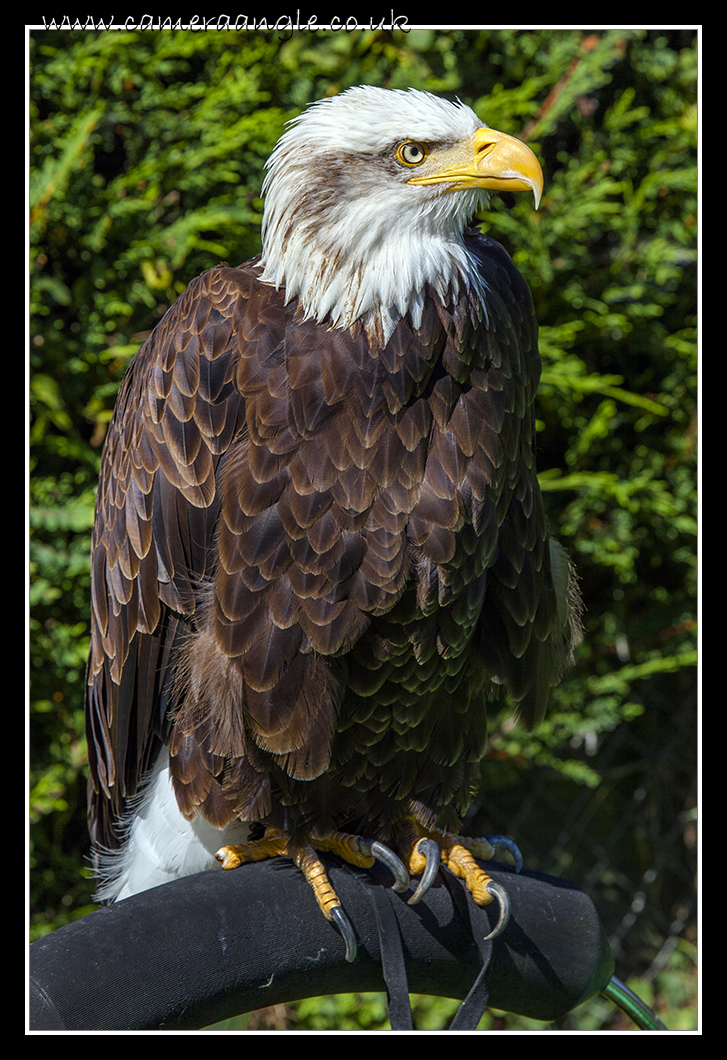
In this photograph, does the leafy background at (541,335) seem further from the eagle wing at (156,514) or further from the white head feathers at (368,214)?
the white head feathers at (368,214)

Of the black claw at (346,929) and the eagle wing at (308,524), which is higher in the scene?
the eagle wing at (308,524)

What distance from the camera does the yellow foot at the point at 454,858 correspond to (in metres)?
2.02

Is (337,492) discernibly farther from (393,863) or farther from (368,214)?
(393,863)

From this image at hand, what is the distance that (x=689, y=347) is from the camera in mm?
3250

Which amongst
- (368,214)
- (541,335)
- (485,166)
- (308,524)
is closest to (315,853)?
(308,524)

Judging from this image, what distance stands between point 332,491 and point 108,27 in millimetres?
1820

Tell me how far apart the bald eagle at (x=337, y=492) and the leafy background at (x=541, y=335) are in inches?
33.8

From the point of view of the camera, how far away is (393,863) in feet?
6.81

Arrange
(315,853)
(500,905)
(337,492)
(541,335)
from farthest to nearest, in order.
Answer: (541,335) < (315,853) < (500,905) < (337,492)

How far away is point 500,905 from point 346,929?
1.14 ft


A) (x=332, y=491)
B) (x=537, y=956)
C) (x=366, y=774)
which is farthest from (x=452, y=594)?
(x=537, y=956)

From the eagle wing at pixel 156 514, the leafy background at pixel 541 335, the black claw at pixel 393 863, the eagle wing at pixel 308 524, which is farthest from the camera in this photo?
the leafy background at pixel 541 335

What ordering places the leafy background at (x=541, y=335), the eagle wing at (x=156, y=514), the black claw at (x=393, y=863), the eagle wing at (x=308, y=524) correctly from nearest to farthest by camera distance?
the eagle wing at (x=308, y=524) → the eagle wing at (x=156, y=514) → the black claw at (x=393, y=863) → the leafy background at (x=541, y=335)

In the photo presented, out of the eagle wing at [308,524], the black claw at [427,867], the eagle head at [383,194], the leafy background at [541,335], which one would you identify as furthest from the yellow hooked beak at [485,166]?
the black claw at [427,867]
